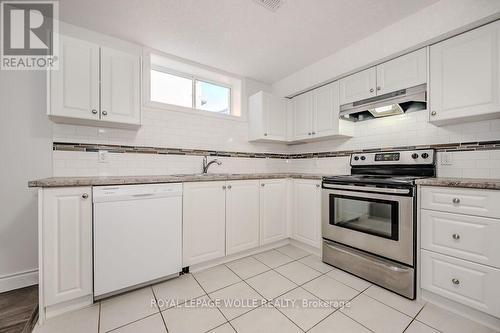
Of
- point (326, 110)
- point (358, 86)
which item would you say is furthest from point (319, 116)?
point (358, 86)

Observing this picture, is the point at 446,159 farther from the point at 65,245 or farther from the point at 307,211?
the point at 65,245

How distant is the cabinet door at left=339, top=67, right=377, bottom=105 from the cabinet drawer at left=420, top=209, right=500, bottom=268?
53.8 inches

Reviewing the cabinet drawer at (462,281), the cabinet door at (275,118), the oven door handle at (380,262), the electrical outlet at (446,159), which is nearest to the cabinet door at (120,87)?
the cabinet door at (275,118)

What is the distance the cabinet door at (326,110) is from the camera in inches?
104

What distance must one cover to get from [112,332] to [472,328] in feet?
7.63

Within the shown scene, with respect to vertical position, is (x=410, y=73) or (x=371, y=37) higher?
(x=371, y=37)

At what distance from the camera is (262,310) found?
5.06 ft

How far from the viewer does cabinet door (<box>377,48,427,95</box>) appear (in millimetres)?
1938

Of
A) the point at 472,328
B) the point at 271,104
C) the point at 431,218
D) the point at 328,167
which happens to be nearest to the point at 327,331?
the point at 472,328

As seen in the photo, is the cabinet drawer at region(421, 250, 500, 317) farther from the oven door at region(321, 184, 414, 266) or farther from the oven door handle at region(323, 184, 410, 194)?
the oven door handle at region(323, 184, 410, 194)

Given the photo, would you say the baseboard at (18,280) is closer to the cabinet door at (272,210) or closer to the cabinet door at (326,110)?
the cabinet door at (272,210)

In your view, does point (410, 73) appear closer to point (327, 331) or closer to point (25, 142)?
point (327, 331)

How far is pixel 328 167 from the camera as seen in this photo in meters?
3.01

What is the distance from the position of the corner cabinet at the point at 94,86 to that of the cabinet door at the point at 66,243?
75 centimetres
